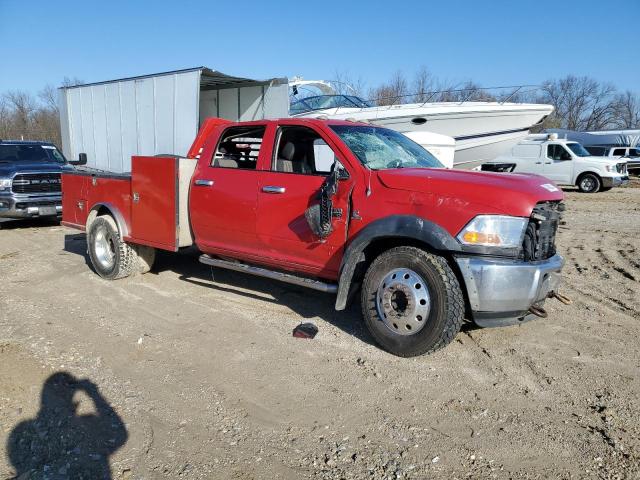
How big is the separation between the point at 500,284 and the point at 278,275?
2.07 metres

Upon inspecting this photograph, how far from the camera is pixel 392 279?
4.12 meters

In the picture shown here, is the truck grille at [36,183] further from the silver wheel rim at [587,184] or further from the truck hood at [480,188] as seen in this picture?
the silver wheel rim at [587,184]

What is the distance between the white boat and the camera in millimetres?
14234

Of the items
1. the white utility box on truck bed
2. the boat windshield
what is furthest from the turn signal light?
the boat windshield

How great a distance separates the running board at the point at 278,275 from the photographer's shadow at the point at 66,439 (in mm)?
1873

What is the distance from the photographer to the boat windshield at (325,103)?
1536 centimetres

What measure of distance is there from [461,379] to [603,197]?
54.0 feet

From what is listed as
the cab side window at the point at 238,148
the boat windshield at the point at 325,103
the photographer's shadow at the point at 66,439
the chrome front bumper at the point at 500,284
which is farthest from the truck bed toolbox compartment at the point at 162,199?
the boat windshield at the point at 325,103

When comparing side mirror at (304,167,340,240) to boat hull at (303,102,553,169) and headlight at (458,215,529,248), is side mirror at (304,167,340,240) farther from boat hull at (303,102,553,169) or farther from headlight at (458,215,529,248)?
boat hull at (303,102,553,169)

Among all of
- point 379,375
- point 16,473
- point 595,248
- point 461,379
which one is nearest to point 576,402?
point 461,379

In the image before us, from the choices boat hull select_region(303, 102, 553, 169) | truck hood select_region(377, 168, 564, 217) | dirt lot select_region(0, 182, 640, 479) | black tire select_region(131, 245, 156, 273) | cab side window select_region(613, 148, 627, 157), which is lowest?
dirt lot select_region(0, 182, 640, 479)

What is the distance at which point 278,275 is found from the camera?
16.3 ft

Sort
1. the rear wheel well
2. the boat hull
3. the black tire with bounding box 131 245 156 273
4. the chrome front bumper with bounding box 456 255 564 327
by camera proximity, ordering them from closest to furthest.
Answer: the chrome front bumper with bounding box 456 255 564 327
the black tire with bounding box 131 245 156 273
the rear wheel well
the boat hull

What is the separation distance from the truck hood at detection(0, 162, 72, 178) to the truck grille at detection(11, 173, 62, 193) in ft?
0.38
